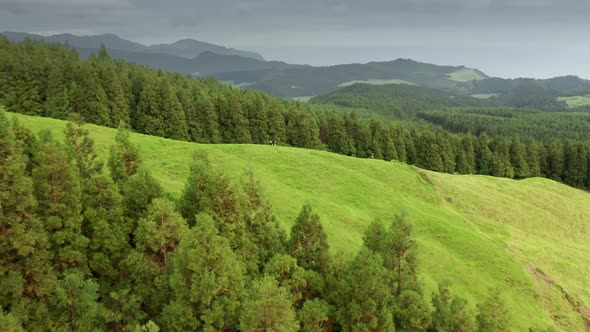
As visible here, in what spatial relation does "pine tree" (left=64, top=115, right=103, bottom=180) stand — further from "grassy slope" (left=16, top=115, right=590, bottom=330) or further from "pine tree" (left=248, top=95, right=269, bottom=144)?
"pine tree" (left=248, top=95, right=269, bottom=144)

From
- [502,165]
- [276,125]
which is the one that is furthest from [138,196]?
[502,165]

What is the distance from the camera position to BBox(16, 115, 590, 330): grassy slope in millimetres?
42156

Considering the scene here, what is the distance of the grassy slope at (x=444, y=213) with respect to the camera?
42156 millimetres

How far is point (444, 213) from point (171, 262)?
47.7 metres

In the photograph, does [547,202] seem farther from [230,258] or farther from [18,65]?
[18,65]

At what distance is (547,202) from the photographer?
77.8 meters

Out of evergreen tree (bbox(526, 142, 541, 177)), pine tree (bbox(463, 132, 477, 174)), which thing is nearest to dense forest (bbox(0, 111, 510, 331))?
pine tree (bbox(463, 132, 477, 174))

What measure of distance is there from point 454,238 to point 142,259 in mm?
40805

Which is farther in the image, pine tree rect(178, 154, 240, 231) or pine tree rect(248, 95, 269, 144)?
pine tree rect(248, 95, 269, 144)

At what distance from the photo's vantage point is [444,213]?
58719mm

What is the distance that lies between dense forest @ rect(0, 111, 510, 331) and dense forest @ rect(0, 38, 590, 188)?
7750 cm

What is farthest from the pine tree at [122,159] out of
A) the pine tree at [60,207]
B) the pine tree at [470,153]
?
the pine tree at [470,153]

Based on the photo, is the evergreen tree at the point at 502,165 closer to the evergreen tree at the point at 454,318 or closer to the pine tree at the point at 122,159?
the evergreen tree at the point at 454,318

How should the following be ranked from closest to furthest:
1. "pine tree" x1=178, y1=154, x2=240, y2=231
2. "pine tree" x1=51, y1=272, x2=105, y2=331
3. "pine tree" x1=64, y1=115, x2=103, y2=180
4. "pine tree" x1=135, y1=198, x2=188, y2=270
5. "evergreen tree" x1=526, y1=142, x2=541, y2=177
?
1. "pine tree" x1=51, y1=272, x2=105, y2=331
2. "pine tree" x1=135, y1=198, x2=188, y2=270
3. "pine tree" x1=178, y1=154, x2=240, y2=231
4. "pine tree" x1=64, y1=115, x2=103, y2=180
5. "evergreen tree" x1=526, y1=142, x2=541, y2=177
